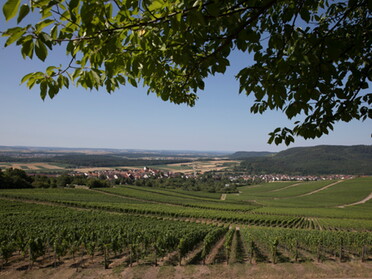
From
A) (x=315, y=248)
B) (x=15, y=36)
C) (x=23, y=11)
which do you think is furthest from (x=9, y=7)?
(x=315, y=248)

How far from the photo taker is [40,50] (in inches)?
61.0

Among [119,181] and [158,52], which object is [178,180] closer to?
[119,181]

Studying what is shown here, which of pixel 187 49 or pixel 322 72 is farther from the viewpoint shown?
pixel 322 72

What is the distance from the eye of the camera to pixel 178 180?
130500 millimetres

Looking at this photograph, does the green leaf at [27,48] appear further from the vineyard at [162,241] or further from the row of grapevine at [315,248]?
the row of grapevine at [315,248]

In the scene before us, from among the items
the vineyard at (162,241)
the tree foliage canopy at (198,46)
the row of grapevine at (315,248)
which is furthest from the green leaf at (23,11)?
the row of grapevine at (315,248)

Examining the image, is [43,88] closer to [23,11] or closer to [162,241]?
[23,11]

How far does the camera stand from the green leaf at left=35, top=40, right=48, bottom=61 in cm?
153

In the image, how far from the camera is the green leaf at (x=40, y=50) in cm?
153

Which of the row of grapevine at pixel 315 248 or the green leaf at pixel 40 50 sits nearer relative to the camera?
the green leaf at pixel 40 50

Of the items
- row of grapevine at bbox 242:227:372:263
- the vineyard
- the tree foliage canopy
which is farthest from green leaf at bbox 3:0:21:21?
row of grapevine at bbox 242:227:372:263

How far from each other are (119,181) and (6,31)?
11454cm

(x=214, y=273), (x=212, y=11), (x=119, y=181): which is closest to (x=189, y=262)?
(x=214, y=273)

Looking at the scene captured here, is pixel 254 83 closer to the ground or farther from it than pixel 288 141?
farther from it
